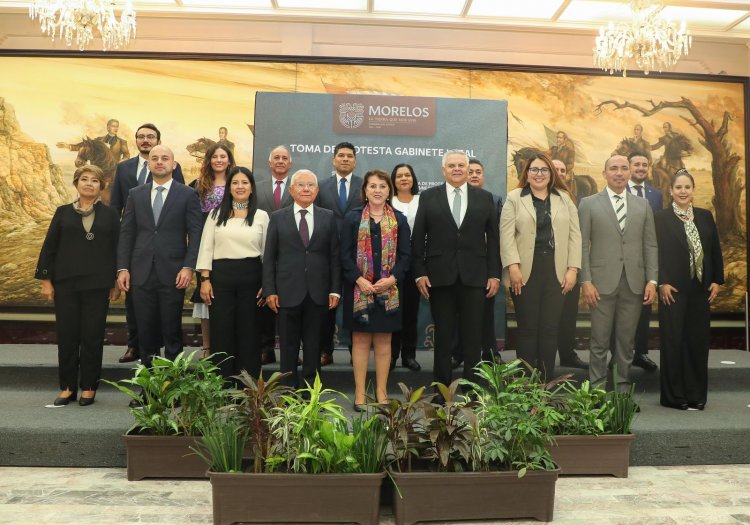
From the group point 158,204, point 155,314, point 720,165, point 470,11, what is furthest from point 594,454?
point 720,165

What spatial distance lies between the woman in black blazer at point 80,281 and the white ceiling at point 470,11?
3745 millimetres

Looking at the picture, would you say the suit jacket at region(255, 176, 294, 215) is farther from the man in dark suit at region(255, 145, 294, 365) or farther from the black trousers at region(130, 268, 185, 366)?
the black trousers at region(130, 268, 185, 366)

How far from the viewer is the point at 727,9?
23.2 feet

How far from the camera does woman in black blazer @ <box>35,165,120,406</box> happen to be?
4.05 m

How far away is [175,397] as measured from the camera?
10.5ft

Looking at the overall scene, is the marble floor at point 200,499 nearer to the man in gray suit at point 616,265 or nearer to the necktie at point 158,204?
the man in gray suit at point 616,265

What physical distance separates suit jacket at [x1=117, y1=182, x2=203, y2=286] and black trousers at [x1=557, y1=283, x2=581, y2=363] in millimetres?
2594

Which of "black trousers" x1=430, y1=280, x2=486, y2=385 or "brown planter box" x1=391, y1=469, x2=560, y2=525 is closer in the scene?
"brown planter box" x1=391, y1=469, x2=560, y2=525

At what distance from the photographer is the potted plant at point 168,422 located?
3229 millimetres

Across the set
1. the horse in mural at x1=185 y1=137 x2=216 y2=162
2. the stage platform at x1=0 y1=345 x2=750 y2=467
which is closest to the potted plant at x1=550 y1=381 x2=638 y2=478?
the stage platform at x1=0 y1=345 x2=750 y2=467

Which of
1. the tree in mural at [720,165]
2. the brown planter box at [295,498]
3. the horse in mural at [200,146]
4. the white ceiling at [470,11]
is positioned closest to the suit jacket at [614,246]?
the brown planter box at [295,498]

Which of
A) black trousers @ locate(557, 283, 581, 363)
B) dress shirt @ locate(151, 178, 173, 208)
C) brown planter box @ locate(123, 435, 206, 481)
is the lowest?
brown planter box @ locate(123, 435, 206, 481)

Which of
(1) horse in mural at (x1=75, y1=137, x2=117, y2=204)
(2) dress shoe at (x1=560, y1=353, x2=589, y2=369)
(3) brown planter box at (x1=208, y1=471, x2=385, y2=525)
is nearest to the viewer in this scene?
(3) brown planter box at (x1=208, y1=471, x2=385, y2=525)

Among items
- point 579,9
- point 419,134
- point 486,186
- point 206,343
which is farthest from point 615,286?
point 579,9
